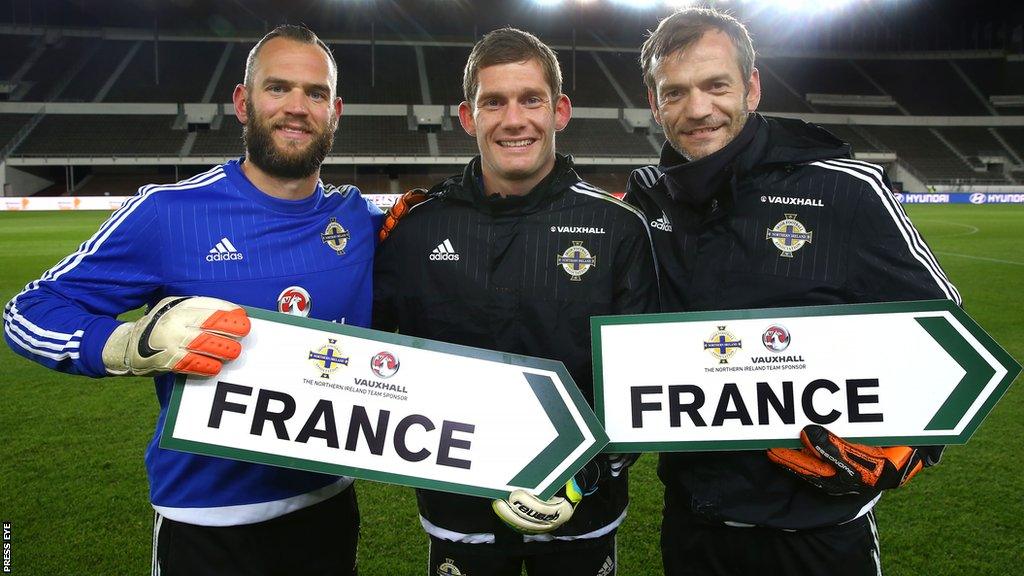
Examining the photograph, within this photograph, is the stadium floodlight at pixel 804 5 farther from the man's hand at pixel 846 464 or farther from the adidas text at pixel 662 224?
the man's hand at pixel 846 464

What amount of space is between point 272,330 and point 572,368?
910mm

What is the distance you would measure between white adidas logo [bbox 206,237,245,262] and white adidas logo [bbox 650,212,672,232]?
1.37 meters

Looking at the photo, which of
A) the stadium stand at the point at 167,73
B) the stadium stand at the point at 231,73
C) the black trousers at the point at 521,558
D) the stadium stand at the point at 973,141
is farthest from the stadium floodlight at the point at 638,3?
the black trousers at the point at 521,558

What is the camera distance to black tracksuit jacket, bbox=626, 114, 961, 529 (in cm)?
187

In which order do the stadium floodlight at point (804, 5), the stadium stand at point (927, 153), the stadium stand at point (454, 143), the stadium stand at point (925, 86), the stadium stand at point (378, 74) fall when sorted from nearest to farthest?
the stadium stand at point (454, 143) < the stadium stand at point (927, 153) < the stadium floodlight at point (804, 5) < the stadium stand at point (378, 74) < the stadium stand at point (925, 86)

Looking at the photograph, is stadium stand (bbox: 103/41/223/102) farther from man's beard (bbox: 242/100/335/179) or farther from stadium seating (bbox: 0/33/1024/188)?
man's beard (bbox: 242/100/335/179)

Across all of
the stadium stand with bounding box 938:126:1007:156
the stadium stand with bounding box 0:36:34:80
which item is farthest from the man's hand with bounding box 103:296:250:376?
the stadium stand with bounding box 938:126:1007:156

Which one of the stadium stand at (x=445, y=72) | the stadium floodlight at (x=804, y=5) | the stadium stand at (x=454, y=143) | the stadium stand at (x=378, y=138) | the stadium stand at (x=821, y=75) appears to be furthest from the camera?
the stadium stand at (x=821, y=75)

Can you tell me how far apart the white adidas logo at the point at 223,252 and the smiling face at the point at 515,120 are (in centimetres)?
86

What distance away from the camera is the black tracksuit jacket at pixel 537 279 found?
205 centimetres

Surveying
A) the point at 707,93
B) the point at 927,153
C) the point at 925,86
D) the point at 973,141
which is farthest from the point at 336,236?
the point at 925,86

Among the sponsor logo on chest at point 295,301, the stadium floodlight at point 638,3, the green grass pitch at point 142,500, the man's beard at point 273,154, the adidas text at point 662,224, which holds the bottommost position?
the green grass pitch at point 142,500

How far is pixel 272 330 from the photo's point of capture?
1.78 metres

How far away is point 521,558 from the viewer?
6.57 feet
